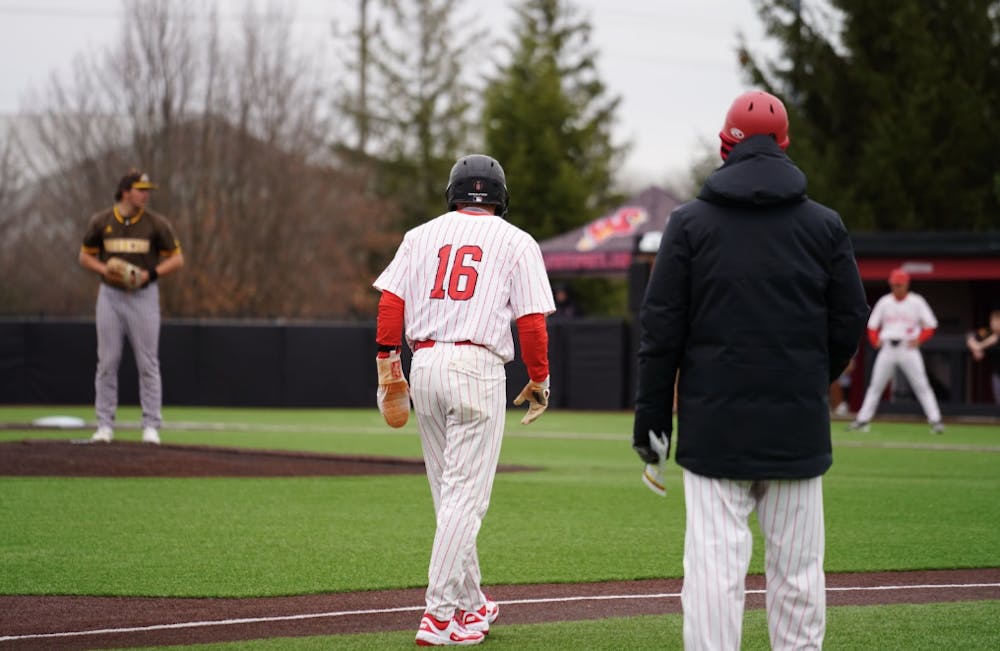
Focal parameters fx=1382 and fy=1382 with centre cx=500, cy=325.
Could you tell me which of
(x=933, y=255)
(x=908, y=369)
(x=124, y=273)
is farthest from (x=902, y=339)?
(x=124, y=273)

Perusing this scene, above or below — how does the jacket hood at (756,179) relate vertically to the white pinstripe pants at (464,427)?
above

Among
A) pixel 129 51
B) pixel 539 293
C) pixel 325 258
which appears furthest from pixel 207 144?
pixel 539 293

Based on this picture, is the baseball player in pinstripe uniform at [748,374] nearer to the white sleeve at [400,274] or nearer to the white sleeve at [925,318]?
the white sleeve at [400,274]

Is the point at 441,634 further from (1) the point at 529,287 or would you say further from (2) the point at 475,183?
(2) the point at 475,183

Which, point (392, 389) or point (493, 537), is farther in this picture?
point (493, 537)

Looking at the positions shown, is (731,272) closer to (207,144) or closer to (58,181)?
(207,144)

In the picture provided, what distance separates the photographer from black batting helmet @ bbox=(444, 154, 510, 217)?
6.25 m

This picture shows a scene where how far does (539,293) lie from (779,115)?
5.75 ft

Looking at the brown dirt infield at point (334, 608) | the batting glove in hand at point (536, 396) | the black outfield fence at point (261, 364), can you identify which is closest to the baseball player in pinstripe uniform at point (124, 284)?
the brown dirt infield at point (334, 608)

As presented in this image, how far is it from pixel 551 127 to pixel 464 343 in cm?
4122

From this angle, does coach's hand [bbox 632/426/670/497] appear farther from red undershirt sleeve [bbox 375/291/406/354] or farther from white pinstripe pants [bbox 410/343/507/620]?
red undershirt sleeve [bbox 375/291/406/354]

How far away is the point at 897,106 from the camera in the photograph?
38.0 meters

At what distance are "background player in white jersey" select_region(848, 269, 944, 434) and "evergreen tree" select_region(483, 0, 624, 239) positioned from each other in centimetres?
2580

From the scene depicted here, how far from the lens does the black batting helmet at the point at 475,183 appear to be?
6.25m
